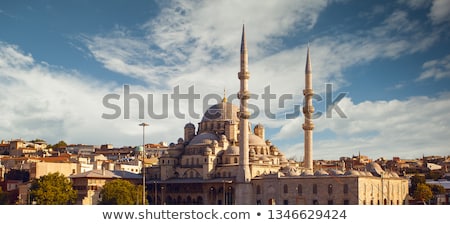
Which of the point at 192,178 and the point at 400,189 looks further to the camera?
the point at 192,178

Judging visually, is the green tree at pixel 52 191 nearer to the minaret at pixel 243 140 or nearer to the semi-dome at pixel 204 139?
the minaret at pixel 243 140

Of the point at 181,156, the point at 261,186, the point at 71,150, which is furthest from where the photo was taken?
the point at 71,150

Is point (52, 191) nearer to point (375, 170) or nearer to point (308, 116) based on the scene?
point (308, 116)

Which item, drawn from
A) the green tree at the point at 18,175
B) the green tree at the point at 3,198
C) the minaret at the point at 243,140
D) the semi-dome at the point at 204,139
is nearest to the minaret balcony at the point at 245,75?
the minaret at the point at 243,140

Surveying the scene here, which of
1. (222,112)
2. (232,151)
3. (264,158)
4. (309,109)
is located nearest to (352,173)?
(309,109)

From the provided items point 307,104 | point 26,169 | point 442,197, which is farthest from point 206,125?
point 442,197
